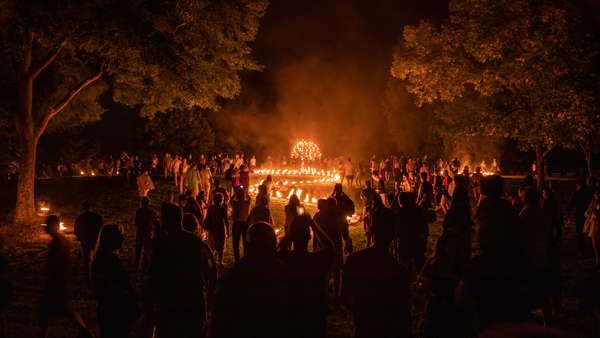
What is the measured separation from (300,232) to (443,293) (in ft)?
4.82

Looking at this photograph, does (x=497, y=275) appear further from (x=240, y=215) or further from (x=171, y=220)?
(x=240, y=215)

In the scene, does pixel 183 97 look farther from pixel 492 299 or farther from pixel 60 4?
pixel 492 299

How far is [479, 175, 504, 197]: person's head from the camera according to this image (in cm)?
370

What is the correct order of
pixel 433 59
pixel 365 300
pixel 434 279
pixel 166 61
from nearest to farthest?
1. pixel 365 300
2. pixel 434 279
3. pixel 166 61
4. pixel 433 59

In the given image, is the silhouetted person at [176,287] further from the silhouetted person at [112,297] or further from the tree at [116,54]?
the tree at [116,54]

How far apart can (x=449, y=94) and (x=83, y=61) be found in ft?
47.9

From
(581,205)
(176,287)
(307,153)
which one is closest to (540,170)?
(581,205)

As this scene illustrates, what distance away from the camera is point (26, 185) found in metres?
11.8

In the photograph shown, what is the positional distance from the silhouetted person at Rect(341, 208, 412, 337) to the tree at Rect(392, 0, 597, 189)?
445 inches

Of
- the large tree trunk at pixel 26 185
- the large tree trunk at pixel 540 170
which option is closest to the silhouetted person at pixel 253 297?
the large tree trunk at pixel 26 185

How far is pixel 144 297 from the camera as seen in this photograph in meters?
3.44

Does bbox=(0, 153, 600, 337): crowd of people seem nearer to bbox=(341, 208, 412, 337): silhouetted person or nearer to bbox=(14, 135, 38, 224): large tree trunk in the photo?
bbox=(341, 208, 412, 337): silhouetted person

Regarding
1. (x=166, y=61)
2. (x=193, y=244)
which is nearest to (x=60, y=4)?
(x=166, y=61)

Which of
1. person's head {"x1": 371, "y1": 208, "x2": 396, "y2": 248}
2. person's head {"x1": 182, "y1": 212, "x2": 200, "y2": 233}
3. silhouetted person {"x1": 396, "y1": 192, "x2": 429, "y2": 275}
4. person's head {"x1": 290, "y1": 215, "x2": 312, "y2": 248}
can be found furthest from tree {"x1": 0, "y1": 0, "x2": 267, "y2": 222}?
person's head {"x1": 371, "y1": 208, "x2": 396, "y2": 248}
